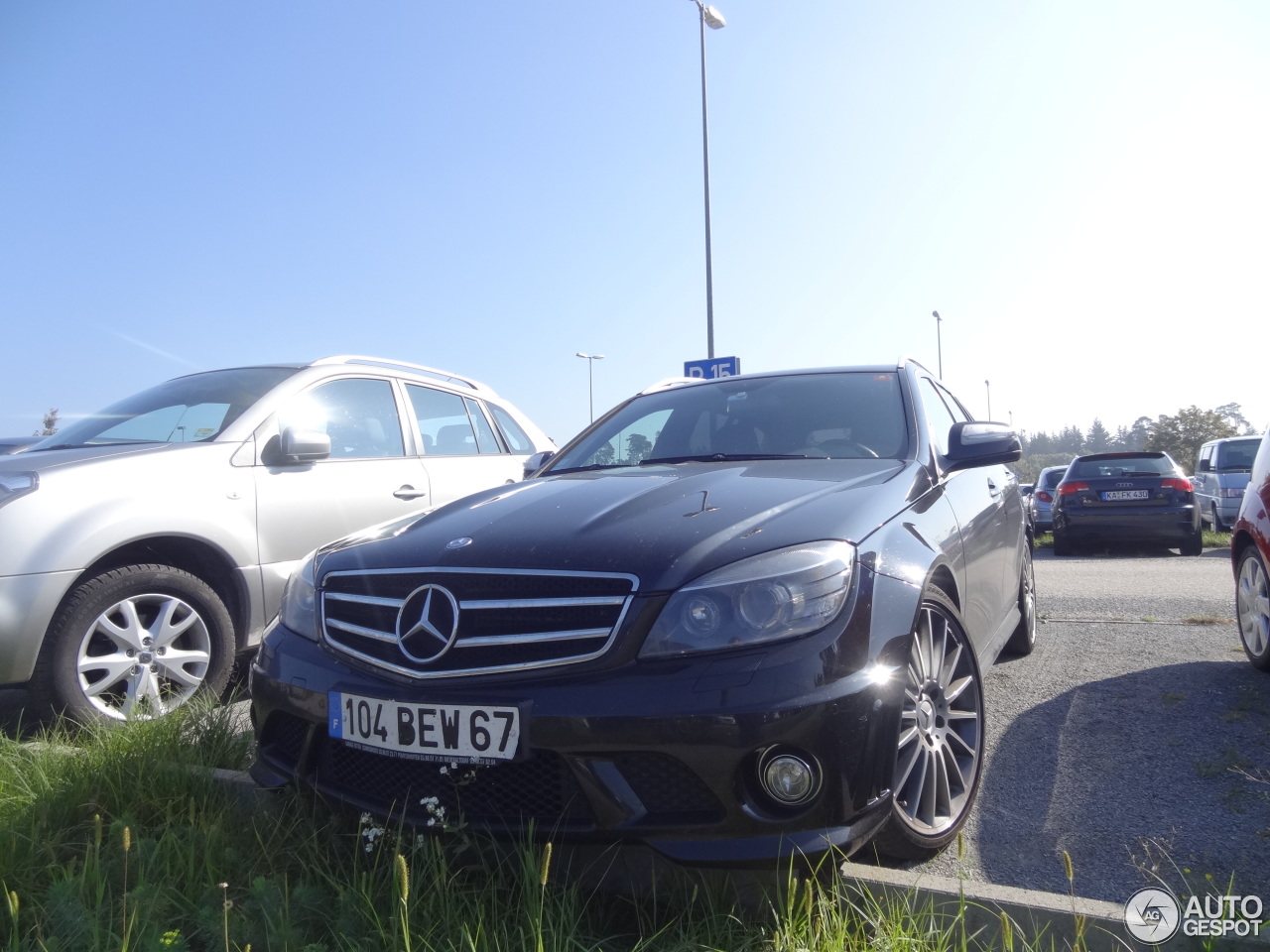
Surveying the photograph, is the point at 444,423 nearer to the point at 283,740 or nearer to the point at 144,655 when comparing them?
the point at 144,655

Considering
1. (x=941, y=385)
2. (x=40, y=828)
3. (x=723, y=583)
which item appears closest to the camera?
(x=723, y=583)

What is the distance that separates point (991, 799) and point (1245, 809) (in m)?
0.66

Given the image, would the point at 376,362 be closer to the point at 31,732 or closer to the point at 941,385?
the point at 31,732

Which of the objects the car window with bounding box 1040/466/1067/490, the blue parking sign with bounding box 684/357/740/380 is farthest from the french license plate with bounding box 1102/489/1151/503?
the car window with bounding box 1040/466/1067/490

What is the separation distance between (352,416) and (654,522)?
3.18m

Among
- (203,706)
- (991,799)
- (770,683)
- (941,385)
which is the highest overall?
(941,385)

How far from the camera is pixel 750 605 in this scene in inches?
82.0

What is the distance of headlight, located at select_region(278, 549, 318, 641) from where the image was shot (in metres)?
2.65

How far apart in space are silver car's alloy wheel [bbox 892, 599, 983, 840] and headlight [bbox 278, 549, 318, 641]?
1.57 metres

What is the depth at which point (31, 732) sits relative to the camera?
3594mm

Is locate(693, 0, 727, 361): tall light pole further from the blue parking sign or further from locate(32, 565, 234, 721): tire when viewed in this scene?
locate(32, 565, 234, 721): tire

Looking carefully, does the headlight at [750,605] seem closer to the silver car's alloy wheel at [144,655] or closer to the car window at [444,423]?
the silver car's alloy wheel at [144,655]

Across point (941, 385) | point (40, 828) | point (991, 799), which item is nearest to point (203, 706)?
point (40, 828)

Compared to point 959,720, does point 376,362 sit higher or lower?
higher
